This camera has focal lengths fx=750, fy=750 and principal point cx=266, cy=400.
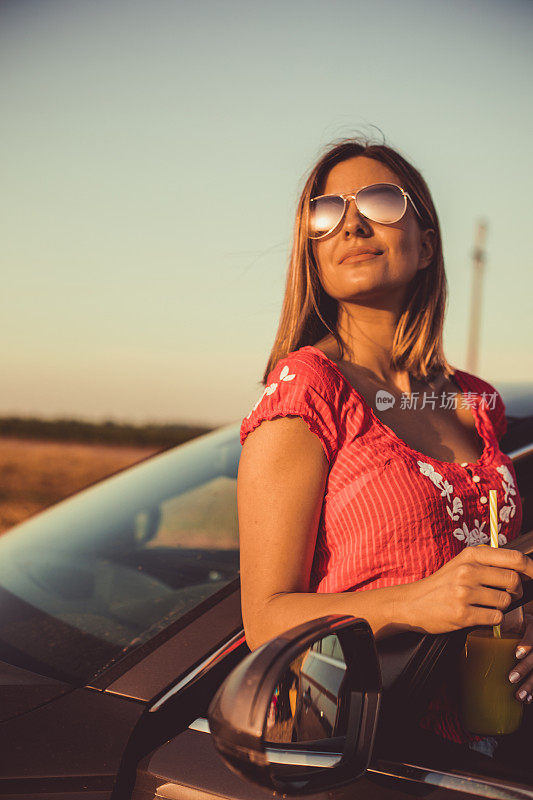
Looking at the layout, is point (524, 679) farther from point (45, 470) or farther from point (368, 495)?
point (45, 470)

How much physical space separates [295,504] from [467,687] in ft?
1.38

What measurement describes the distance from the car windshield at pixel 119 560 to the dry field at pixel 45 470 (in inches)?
180

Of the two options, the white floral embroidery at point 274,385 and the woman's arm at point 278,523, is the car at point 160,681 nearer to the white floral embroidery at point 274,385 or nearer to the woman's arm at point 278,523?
the woman's arm at point 278,523

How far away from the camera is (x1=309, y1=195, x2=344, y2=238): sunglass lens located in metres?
1.78

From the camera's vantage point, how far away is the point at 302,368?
154 cm

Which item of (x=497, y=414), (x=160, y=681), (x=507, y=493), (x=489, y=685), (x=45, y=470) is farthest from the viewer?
(x=45, y=470)

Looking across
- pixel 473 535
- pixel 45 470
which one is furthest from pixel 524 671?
pixel 45 470

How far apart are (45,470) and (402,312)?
1360cm

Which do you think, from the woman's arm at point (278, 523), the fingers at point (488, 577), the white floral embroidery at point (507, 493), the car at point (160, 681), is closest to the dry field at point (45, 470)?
the car at point (160, 681)

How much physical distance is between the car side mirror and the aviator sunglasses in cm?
103

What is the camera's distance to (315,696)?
43.8 inches

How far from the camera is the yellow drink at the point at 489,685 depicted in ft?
3.99

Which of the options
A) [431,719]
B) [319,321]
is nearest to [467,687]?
[431,719]

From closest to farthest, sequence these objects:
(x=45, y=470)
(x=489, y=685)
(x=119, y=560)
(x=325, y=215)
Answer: (x=489, y=685), (x=325, y=215), (x=119, y=560), (x=45, y=470)
